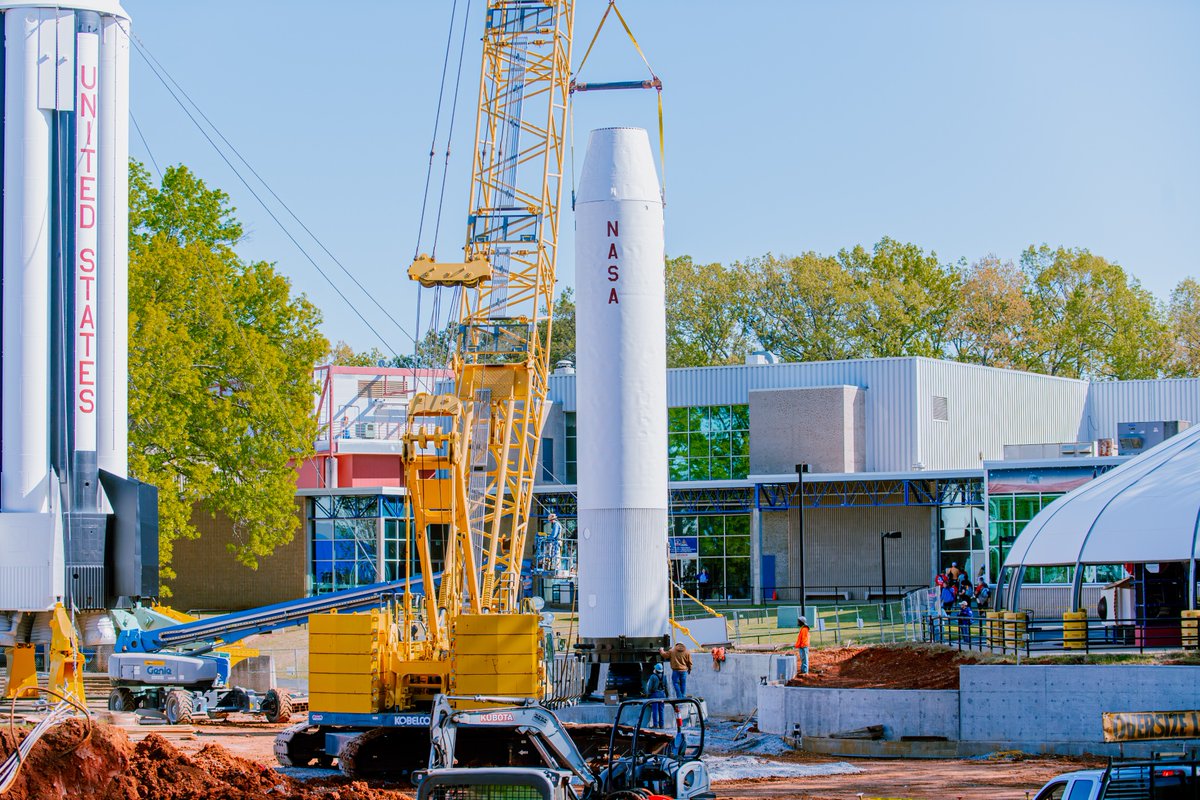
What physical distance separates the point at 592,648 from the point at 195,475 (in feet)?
79.4

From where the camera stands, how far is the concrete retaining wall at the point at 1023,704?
25.7 m

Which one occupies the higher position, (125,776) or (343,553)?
(343,553)

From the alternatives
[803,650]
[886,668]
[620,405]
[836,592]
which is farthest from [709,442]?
[620,405]

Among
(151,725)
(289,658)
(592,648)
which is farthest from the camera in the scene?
(289,658)

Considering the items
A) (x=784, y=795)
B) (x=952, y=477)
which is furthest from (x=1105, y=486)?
(x=952, y=477)

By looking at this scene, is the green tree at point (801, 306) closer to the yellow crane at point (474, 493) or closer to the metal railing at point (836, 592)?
the metal railing at point (836, 592)

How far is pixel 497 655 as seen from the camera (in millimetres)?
25141

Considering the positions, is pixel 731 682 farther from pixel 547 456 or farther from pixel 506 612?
pixel 547 456

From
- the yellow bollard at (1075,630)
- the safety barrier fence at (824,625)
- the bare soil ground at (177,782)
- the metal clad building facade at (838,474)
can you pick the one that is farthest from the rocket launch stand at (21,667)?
the metal clad building facade at (838,474)

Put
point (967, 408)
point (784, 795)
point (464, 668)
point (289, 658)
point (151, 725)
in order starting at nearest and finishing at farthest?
point (784, 795), point (464, 668), point (151, 725), point (289, 658), point (967, 408)

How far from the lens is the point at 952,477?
2137 inches

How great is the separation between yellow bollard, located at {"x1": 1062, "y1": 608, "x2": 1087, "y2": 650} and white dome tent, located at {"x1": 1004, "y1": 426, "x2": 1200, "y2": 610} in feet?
7.81

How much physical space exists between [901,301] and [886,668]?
179 ft

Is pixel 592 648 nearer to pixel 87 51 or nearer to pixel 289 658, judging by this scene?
pixel 87 51
